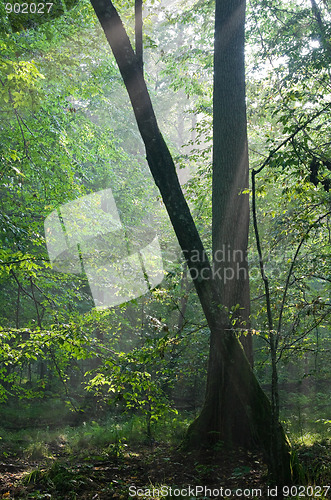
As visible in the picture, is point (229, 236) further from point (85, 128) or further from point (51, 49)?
point (85, 128)

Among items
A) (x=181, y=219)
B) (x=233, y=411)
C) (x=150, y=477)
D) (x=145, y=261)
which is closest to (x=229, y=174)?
(x=181, y=219)

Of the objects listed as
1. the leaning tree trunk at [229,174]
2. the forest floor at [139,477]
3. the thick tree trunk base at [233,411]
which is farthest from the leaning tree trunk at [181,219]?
the leaning tree trunk at [229,174]

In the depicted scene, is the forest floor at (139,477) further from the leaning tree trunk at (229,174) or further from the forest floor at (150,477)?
the leaning tree trunk at (229,174)

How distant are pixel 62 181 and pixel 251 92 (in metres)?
4.75

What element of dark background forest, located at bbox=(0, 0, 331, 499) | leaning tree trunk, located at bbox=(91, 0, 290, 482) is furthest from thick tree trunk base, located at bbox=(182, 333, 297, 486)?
dark background forest, located at bbox=(0, 0, 331, 499)

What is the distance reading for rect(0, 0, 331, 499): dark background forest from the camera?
4500 mm

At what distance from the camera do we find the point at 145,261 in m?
9.57

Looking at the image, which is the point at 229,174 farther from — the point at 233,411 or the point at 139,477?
the point at 139,477

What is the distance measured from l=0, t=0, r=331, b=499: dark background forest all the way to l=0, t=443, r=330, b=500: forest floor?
1.0 inches

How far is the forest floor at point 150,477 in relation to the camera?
399cm

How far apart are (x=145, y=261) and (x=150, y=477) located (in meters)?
5.50

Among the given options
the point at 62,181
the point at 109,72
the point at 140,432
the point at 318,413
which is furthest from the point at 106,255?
the point at 318,413

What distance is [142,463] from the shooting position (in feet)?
17.4

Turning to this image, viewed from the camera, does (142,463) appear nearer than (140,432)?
Yes
